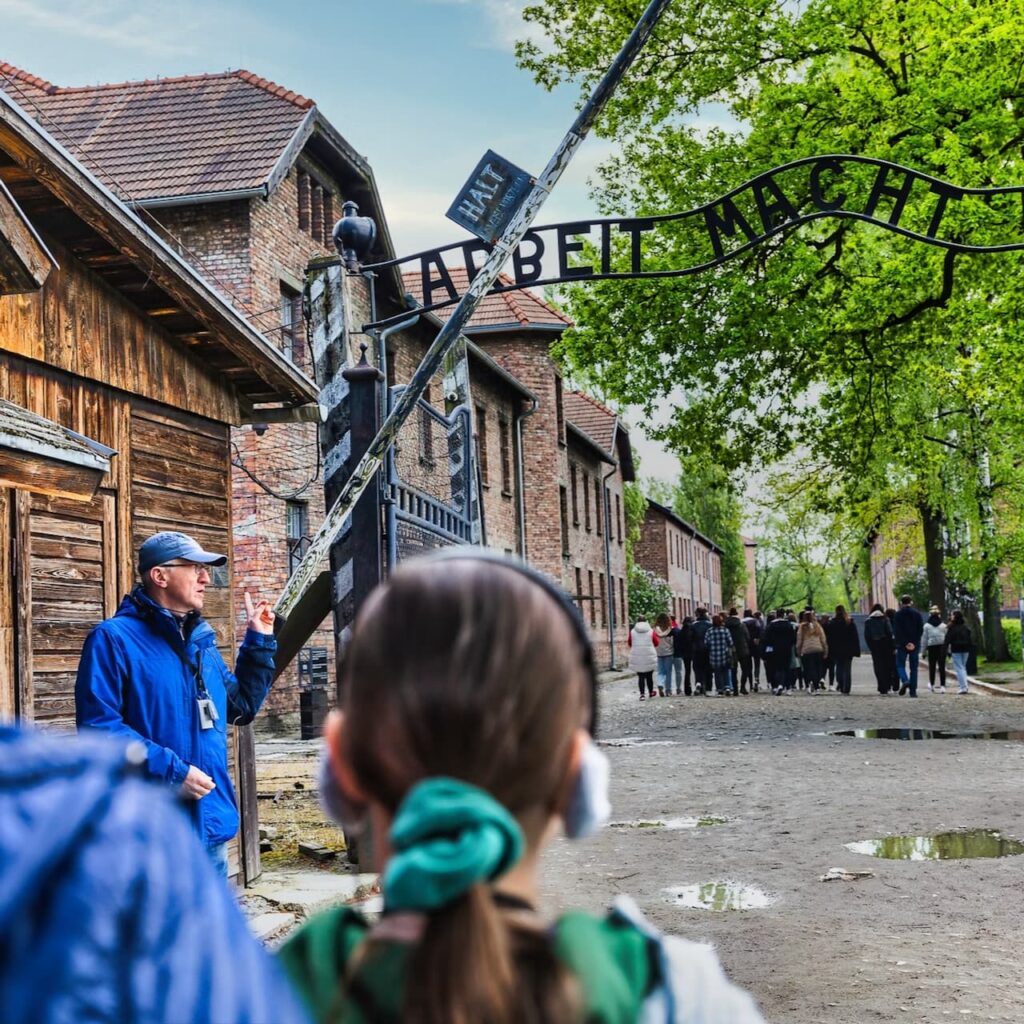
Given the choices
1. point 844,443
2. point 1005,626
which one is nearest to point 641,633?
point 844,443

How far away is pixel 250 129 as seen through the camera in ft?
77.7

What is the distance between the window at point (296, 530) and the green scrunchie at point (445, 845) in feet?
72.2

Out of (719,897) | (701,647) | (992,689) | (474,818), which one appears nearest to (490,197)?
(719,897)

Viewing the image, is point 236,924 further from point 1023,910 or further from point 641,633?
point 641,633

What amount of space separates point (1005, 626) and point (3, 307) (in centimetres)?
4492

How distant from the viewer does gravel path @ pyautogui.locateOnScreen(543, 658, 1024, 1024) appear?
660 cm

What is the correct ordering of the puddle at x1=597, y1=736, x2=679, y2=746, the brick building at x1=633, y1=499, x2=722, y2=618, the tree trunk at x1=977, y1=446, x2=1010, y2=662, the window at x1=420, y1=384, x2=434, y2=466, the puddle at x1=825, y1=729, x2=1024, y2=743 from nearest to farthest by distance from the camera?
the puddle at x1=825, y1=729, x2=1024, y2=743 → the puddle at x1=597, y1=736, x2=679, y2=746 → the window at x1=420, y1=384, x2=434, y2=466 → the tree trunk at x1=977, y1=446, x2=1010, y2=662 → the brick building at x1=633, y1=499, x2=722, y2=618

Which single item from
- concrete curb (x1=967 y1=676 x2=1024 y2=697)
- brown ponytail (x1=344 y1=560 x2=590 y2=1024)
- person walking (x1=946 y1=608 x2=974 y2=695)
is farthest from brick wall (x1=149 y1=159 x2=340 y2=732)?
brown ponytail (x1=344 y1=560 x2=590 y2=1024)

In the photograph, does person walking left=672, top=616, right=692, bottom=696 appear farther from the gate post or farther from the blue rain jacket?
the blue rain jacket

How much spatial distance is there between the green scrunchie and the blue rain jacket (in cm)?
18

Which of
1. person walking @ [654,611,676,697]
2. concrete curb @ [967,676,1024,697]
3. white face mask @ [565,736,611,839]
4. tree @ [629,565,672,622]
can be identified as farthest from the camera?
tree @ [629,565,672,622]

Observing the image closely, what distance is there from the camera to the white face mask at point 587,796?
1403 millimetres

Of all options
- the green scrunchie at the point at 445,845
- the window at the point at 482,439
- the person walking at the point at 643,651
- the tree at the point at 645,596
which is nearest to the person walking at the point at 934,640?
the person walking at the point at 643,651

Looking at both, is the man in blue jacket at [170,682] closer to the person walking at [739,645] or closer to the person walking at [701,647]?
the person walking at [739,645]
